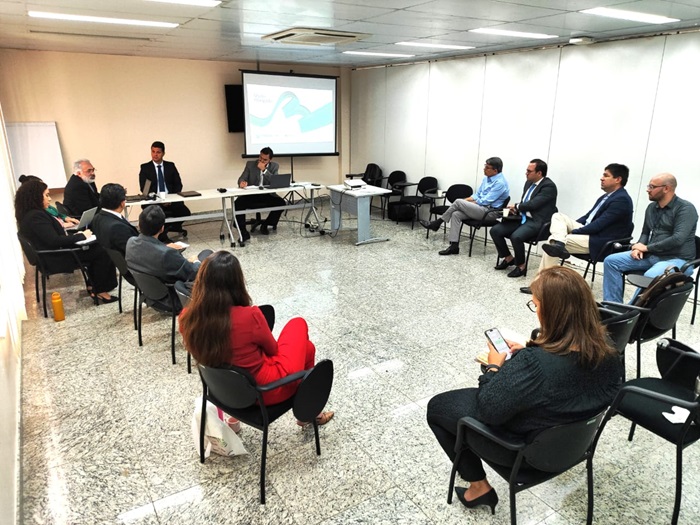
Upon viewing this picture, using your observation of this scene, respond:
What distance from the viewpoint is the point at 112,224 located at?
3865mm

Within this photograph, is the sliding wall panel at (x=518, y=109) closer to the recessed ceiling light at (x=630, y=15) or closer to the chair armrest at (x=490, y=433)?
the recessed ceiling light at (x=630, y=15)

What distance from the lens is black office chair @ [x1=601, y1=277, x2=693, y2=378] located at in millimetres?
2756

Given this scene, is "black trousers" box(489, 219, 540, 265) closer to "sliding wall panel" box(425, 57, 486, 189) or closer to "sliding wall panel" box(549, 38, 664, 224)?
"sliding wall panel" box(549, 38, 664, 224)

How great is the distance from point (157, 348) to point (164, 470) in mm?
1462

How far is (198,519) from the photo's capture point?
213 centimetres

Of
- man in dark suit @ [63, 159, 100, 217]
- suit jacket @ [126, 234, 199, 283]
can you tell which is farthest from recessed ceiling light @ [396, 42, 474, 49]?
man in dark suit @ [63, 159, 100, 217]

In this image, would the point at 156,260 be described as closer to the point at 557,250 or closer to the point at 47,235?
the point at 47,235

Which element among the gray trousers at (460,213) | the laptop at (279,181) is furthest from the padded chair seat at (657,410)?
the laptop at (279,181)

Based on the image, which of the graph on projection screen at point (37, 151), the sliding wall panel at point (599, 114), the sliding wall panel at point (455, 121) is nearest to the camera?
the sliding wall panel at point (599, 114)

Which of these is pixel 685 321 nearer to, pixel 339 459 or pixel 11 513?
pixel 339 459

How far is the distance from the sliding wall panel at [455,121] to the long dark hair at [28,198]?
552 centimetres

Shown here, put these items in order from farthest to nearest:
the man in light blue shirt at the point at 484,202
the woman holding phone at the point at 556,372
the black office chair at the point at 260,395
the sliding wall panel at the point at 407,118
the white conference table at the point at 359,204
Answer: the sliding wall panel at the point at 407,118, the white conference table at the point at 359,204, the man in light blue shirt at the point at 484,202, the black office chair at the point at 260,395, the woman holding phone at the point at 556,372

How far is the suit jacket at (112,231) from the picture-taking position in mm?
3863

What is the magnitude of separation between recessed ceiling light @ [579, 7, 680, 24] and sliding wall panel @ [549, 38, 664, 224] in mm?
725
